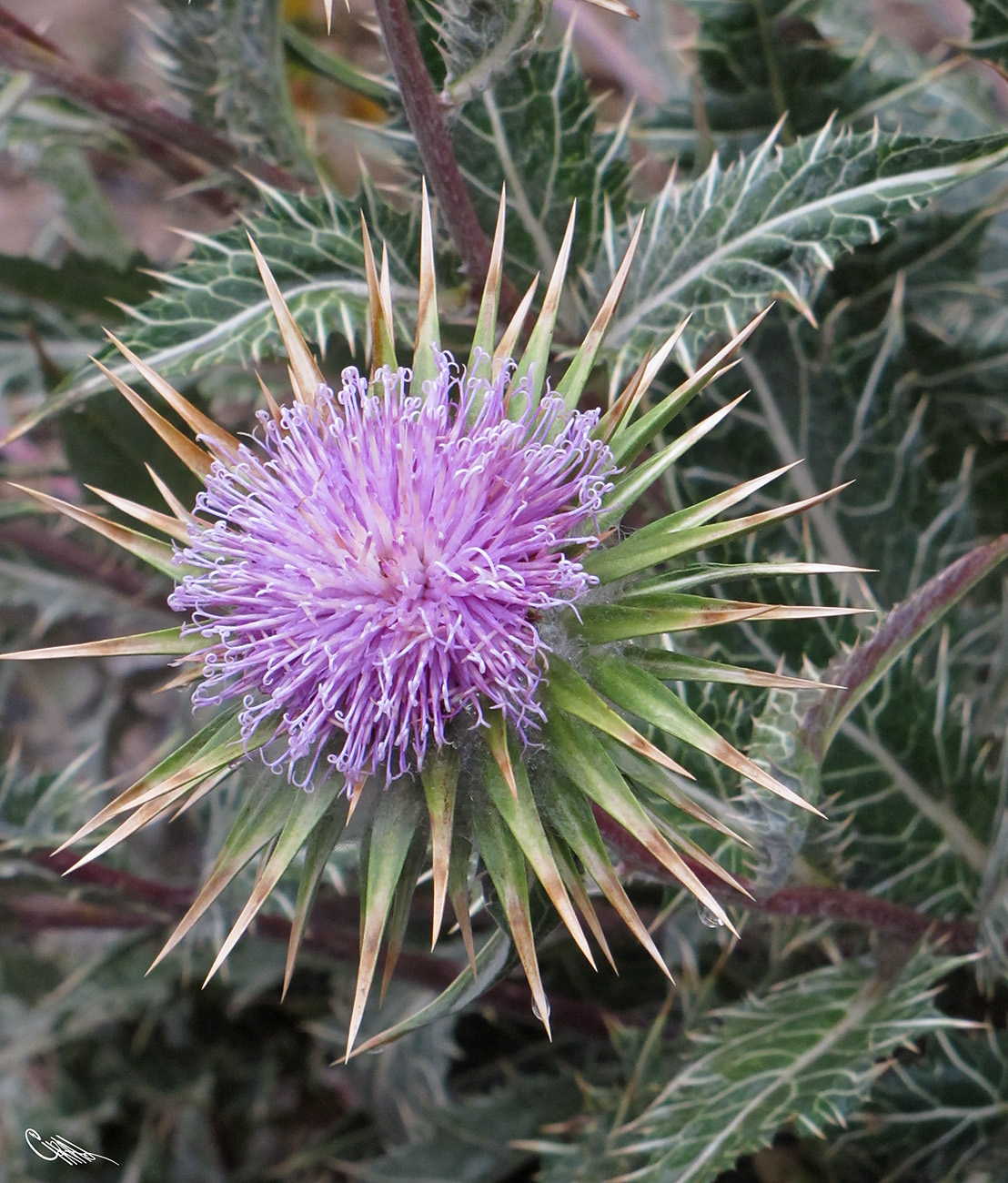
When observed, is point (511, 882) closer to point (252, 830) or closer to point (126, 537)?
point (252, 830)

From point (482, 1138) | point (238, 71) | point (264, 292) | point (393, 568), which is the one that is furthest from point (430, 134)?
point (482, 1138)

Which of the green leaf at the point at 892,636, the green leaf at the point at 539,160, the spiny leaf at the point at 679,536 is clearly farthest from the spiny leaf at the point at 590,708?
the green leaf at the point at 539,160

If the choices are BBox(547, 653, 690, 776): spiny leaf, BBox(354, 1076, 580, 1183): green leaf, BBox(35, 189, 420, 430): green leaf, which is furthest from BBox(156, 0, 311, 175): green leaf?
BBox(354, 1076, 580, 1183): green leaf

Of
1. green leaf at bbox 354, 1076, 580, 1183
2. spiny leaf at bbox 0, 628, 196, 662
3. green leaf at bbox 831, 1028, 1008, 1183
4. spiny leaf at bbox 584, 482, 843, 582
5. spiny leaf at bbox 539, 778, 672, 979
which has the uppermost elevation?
spiny leaf at bbox 584, 482, 843, 582

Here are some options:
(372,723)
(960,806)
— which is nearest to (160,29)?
(372,723)

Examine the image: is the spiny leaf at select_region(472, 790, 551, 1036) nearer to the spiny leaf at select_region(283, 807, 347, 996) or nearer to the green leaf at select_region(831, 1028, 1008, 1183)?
the spiny leaf at select_region(283, 807, 347, 996)
